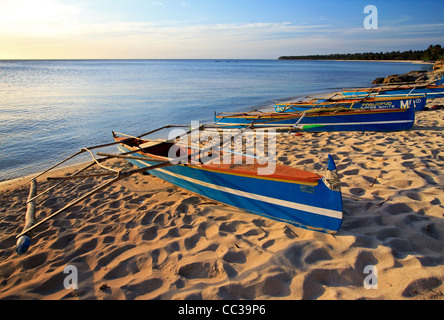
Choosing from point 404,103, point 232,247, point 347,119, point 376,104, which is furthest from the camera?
point 404,103

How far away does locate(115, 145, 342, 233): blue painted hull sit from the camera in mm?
3002

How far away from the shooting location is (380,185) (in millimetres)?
4180

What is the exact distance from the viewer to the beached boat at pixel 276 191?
2.99 meters

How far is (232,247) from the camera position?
3.14 meters

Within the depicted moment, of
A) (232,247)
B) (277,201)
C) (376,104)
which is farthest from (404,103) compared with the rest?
(232,247)

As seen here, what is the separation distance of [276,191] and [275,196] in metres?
0.09

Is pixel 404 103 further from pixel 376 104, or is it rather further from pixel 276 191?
pixel 276 191

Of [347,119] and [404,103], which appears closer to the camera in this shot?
[347,119]

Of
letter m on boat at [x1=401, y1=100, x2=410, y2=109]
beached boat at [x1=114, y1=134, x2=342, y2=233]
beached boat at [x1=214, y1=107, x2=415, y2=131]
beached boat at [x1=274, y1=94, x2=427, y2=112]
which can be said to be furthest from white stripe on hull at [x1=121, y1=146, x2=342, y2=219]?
letter m on boat at [x1=401, y1=100, x2=410, y2=109]

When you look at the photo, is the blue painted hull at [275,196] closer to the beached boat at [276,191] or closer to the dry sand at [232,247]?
the beached boat at [276,191]

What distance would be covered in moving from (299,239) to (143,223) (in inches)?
96.8

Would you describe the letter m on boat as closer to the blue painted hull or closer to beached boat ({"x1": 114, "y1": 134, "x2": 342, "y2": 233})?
beached boat ({"x1": 114, "y1": 134, "x2": 342, "y2": 233})
